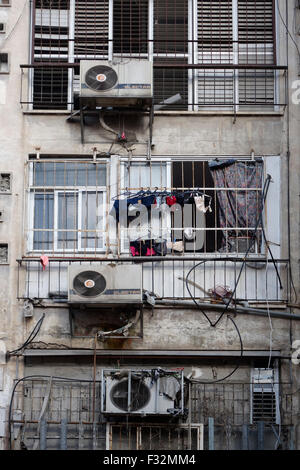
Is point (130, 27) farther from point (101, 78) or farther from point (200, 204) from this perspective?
point (200, 204)

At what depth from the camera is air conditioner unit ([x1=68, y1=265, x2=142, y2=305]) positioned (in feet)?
43.8

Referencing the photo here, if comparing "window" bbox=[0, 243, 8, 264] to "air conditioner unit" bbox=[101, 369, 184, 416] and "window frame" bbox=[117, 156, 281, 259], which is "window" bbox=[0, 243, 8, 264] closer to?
"window frame" bbox=[117, 156, 281, 259]

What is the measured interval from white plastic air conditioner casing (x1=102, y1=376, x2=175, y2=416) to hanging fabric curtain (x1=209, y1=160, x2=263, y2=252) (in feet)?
8.55

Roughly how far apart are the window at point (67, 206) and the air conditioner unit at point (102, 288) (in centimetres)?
105

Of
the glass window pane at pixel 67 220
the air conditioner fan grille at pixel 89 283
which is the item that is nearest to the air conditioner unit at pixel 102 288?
the air conditioner fan grille at pixel 89 283

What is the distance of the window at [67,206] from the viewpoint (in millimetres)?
14398

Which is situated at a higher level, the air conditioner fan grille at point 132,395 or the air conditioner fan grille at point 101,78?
the air conditioner fan grille at point 101,78

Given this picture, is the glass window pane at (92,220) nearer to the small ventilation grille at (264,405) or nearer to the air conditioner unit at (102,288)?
the air conditioner unit at (102,288)

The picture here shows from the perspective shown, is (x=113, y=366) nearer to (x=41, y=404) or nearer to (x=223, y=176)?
(x=41, y=404)

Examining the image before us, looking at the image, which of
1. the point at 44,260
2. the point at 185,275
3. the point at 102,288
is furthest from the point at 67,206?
the point at 185,275

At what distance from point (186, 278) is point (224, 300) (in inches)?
27.3

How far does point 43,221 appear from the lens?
14492 millimetres

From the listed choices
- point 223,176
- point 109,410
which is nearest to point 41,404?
point 109,410

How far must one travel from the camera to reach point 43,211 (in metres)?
14.5
